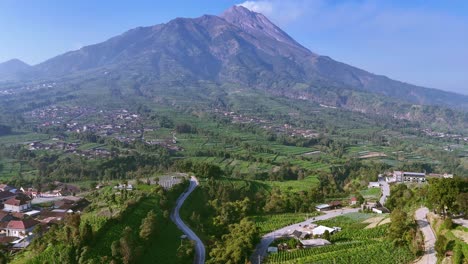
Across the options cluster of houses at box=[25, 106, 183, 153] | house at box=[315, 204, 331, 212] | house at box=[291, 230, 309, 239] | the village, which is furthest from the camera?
cluster of houses at box=[25, 106, 183, 153]

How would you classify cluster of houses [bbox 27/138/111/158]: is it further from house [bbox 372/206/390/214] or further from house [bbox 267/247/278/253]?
house [bbox 267/247/278/253]

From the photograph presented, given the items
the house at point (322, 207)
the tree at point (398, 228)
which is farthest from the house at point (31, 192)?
the tree at point (398, 228)

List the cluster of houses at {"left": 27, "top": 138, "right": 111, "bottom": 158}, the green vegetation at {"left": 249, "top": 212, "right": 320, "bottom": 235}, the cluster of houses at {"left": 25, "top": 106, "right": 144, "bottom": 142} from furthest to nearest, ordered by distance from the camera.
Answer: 1. the cluster of houses at {"left": 25, "top": 106, "right": 144, "bottom": 142}
2. the cluster of houses at {"left": 27, "top": 138, "right": 111, "bottom": 158}
3. the green vegetation at {"left": 249, "top": 212, "right": 320, "bottom": 235}

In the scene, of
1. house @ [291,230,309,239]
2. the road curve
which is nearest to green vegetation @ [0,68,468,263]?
the road curve

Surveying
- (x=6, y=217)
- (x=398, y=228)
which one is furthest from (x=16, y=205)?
(x=398, y=228)

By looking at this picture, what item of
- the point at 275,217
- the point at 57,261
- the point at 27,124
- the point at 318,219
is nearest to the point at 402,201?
the point at 318,219

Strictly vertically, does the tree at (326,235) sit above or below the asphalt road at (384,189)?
above

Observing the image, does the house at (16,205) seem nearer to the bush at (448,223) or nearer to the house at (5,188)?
the house at (5,188)
